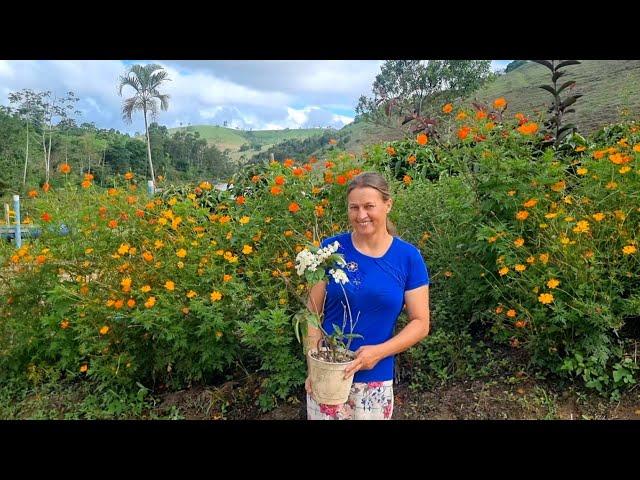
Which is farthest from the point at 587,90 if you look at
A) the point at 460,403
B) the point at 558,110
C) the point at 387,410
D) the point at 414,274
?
the point at 387,410

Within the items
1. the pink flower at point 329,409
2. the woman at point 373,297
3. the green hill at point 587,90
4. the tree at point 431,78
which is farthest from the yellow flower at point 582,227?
the tree at point 431,78

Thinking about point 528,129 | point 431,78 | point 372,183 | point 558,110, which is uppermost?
point 431,78

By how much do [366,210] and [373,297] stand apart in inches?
10.4

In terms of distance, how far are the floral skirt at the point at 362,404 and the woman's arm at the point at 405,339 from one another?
0.09m

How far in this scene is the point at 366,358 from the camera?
156cm

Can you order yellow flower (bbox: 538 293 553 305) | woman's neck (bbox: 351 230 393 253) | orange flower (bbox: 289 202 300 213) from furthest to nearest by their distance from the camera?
orange flower (bbox: 289 202 300 213) → yellow flower (bbox: 538 293 553 305) → woman's neck (bbox: 351 230 393 253)

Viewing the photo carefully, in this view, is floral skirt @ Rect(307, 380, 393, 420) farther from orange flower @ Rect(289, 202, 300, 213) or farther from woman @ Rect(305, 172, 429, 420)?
orange flower @ Rect(289, 202, 300, 213)

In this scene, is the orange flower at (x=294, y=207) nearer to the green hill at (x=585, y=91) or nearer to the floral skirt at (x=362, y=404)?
the floral skirt at (x=362, y=404)

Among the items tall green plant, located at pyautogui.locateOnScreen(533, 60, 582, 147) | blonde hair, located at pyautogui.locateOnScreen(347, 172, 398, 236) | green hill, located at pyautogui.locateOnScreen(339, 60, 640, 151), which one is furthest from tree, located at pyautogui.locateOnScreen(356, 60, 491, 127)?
blonde hair, located at pyautogui.locateOnScreen(347, 172, 398, 236)

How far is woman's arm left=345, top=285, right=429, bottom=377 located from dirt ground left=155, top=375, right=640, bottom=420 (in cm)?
103

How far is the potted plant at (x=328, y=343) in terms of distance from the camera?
1521 mm

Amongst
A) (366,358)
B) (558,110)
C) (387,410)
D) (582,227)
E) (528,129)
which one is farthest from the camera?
(558,110)

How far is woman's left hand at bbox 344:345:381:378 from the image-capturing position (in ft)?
5.04

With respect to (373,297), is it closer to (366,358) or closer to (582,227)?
(366,358)
